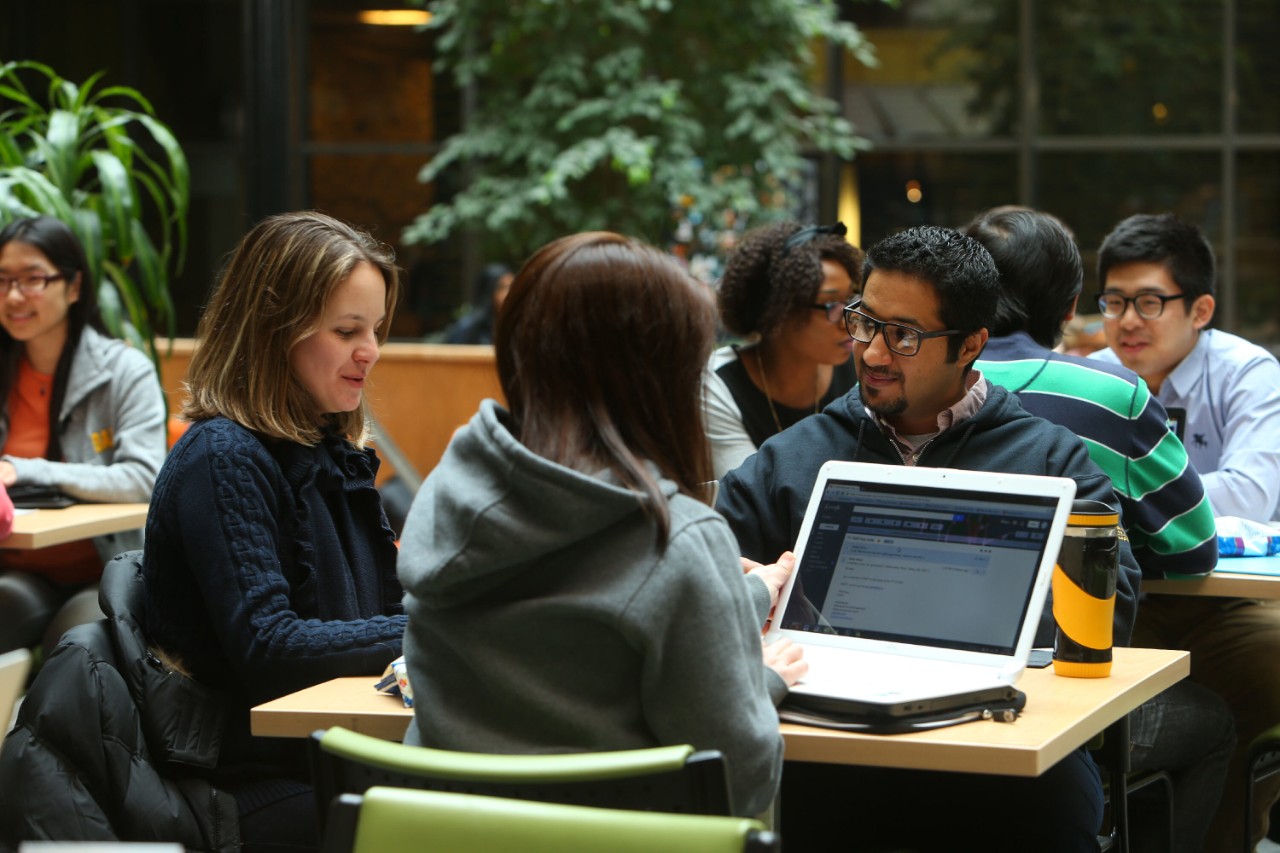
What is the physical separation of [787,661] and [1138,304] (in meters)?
2.13

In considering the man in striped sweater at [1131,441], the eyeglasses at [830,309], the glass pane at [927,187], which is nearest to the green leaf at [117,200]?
the eyeglasses at [830,309]

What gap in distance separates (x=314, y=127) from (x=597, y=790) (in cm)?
928

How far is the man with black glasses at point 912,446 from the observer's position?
2383 millimetres

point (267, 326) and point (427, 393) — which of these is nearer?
point (267, 326)

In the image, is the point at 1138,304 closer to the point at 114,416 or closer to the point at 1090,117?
the point at 114,416

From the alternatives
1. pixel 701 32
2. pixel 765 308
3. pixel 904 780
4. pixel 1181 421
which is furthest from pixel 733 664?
pixel 701 32

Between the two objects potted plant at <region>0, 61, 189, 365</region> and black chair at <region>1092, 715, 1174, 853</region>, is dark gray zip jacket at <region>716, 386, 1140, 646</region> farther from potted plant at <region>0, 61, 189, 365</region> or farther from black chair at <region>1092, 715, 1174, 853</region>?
potted plant at <region>0, 61, 189, 365</region>

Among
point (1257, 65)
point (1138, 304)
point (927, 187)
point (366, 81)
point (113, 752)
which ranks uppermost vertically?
point (1257, 65)

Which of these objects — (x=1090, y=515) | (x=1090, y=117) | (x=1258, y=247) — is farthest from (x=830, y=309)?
(x=1258, y=247)

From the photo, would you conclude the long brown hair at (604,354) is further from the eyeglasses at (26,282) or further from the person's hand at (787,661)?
the eyeglasses at (26,282)

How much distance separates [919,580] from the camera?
2039 millimetres

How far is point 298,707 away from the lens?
1957mm

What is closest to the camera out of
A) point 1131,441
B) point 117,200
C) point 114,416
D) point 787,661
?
point 787,661

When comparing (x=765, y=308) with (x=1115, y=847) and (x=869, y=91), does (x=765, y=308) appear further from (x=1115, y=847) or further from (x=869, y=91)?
(x=869, y=91)
